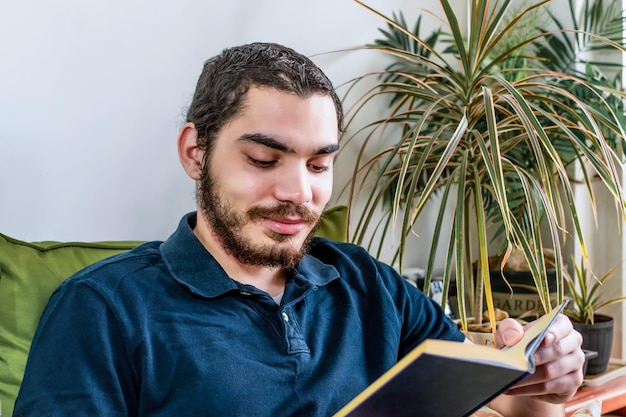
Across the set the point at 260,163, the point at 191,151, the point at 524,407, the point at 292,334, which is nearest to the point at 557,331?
the point at 524,407

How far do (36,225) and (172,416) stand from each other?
70cm

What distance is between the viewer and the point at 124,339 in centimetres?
94

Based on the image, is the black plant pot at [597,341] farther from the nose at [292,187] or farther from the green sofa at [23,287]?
the green sofa at [23,287]

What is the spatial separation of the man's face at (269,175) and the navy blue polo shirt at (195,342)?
6 cm

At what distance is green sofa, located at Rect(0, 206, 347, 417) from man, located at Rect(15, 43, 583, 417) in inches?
9.9

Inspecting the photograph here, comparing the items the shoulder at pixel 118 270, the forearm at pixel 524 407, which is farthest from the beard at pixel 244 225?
the forearm at pixel 524 407

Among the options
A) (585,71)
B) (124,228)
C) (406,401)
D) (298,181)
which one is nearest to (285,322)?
(298,181)

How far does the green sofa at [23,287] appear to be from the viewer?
117 centimetres

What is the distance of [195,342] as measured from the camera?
3.21 feet

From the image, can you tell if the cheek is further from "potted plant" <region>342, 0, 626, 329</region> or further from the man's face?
"potted plant" <region>342, 0, 626, 329</region>

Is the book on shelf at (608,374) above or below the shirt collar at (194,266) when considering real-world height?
below

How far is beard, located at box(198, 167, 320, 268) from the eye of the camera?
3.50 ft

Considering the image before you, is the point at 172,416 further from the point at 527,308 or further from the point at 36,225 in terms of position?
the point at 527,308

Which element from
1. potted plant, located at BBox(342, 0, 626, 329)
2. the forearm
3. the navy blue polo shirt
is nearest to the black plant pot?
potted plant, located at BBox(342, 0, 626, 329)
